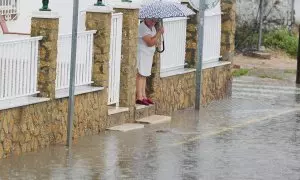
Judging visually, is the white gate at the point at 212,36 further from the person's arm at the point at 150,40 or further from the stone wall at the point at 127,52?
the stone wall at the point at 127,52

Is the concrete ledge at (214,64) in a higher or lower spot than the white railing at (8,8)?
lower

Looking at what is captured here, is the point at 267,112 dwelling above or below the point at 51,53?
below

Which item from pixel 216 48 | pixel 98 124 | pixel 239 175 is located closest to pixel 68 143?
pixel 98 124

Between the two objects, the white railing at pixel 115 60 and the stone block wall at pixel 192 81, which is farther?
the stone block wall at pixel 192 81

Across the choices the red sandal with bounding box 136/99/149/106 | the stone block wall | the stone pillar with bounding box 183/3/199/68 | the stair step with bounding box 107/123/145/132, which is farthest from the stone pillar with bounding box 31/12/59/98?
the stone pillar with bounding box 183/3/199/68

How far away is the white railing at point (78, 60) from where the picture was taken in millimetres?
15812

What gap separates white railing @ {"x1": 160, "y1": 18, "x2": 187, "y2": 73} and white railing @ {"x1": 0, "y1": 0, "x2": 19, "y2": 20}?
277 cm

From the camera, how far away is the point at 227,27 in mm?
22906

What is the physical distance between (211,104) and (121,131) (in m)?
4.90

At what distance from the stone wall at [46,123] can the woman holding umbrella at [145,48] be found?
1784 millimetres

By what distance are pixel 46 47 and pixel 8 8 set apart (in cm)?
573

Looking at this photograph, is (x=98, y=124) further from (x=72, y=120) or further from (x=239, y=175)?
(x=239, y=175)

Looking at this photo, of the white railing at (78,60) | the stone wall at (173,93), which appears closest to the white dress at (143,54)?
the stone wall at (173,93)

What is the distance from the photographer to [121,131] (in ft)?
55.7
